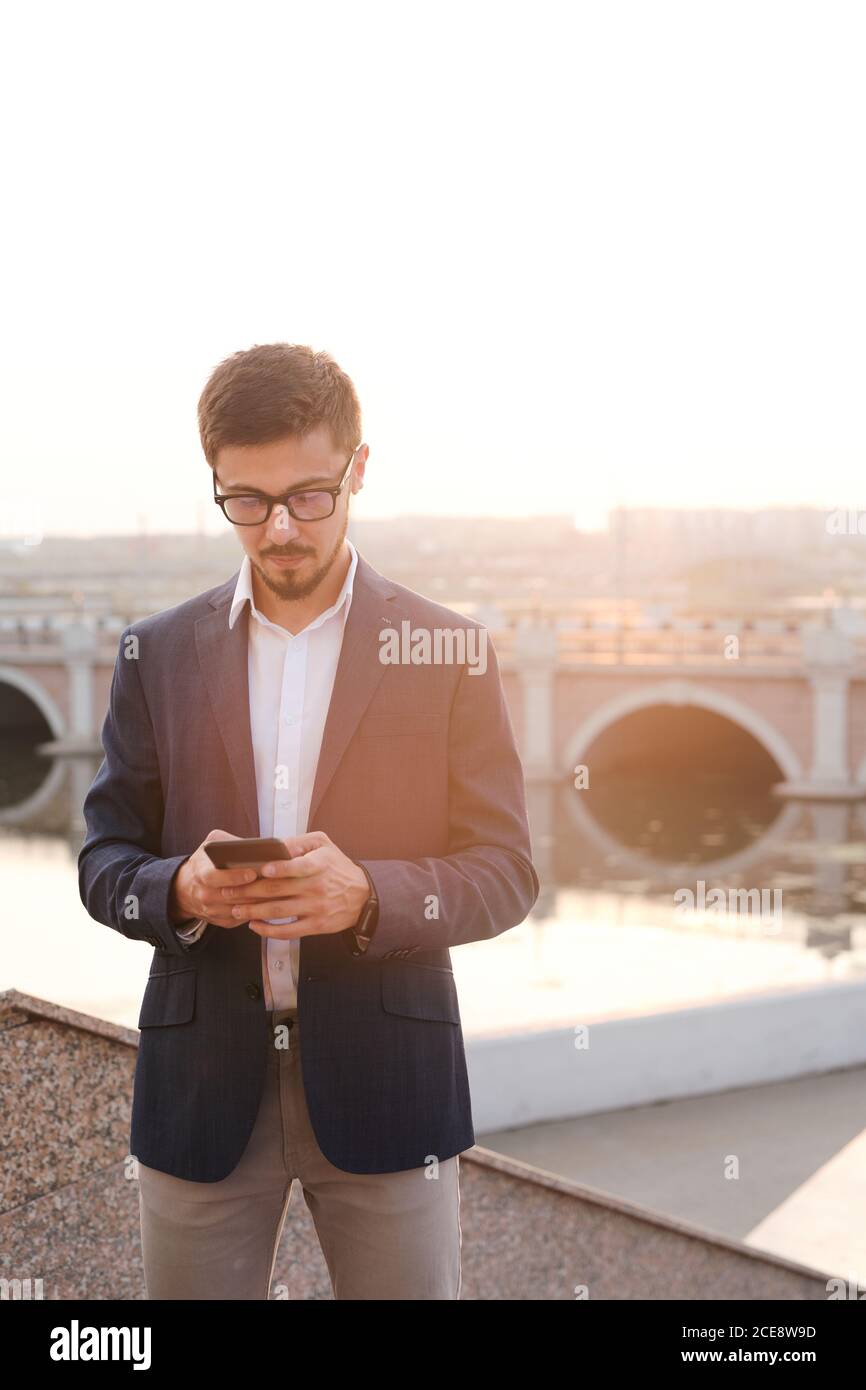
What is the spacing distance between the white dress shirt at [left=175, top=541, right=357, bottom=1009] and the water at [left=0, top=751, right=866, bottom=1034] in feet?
21.4

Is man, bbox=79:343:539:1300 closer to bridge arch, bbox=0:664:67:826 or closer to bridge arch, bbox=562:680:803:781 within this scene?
bridge arch, bbox=562:680:803:781

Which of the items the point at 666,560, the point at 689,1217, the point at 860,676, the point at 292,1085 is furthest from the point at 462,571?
the point at 292,1085

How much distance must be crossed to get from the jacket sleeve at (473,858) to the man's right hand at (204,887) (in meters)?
0.20

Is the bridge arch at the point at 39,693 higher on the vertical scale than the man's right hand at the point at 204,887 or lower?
higher

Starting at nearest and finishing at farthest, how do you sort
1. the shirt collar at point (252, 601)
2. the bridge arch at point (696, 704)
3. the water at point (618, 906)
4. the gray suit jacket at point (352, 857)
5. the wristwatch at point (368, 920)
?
the wristwatch at point (368, 920) < the gray suit jacket at point (352, 857) < the shirt collar at point (252, 601) < the water at point (618, 906) < the bridge arch at point (696, 704)

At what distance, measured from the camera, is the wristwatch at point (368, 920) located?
1.98 meters

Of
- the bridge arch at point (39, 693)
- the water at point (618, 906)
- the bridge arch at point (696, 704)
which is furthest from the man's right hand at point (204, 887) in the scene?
the bridge arch at point (39, 693)

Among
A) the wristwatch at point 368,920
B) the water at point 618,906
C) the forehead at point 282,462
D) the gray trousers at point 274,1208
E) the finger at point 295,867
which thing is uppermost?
the forehead at point 282,462

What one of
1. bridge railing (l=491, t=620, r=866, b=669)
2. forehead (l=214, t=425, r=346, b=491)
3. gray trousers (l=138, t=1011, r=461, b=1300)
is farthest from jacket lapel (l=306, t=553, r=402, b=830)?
bridge railing (l=491, t=620, r=866, b=669)

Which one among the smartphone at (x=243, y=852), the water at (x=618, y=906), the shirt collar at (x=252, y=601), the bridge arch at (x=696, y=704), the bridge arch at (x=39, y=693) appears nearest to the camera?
the smartphone at (x=243, y=852)

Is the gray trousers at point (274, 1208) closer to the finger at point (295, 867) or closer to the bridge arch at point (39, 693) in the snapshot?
the finger at point (295, 867)

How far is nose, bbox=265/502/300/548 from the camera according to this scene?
2.06 meters
